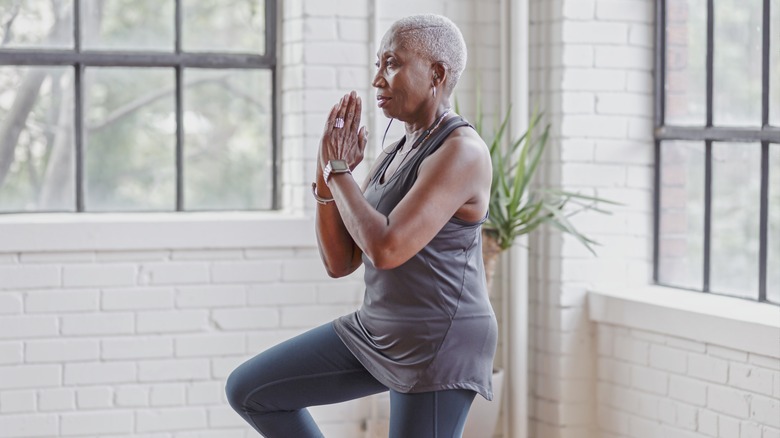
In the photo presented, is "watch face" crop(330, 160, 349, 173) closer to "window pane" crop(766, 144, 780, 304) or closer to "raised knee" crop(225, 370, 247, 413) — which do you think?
"raised knee" crop(225, 370, 247, 413)

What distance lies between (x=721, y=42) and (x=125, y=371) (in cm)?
259

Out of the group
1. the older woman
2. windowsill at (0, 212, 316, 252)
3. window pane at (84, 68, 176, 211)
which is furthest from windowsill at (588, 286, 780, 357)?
window pane at (84, 68, 176, 211)

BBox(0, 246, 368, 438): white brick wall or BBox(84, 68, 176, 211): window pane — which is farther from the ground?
BBox(84, 68, 176, 211): window pane

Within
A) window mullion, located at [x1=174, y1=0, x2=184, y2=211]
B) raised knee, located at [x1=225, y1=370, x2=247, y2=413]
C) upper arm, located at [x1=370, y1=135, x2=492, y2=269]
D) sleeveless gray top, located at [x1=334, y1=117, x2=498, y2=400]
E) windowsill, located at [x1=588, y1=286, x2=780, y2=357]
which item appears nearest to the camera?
upper arm, located at [x1=370, y1=135, x2=492, y2=269]

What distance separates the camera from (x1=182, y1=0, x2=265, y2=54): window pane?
4.59 meters

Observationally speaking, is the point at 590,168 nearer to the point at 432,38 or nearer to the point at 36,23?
the point at 432,38

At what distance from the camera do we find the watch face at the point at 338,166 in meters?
2.70

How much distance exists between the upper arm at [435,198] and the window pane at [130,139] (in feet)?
7.17

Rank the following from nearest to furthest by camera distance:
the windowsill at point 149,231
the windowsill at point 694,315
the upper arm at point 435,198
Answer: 1. the upper arm at point 435,198
2. the windowsill at point 694,315
3. the windowsill at point 149,231

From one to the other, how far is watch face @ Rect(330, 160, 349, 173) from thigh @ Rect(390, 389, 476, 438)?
0.56m

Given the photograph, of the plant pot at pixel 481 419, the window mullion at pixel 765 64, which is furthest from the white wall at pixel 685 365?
the window mullion at pixel 765 64

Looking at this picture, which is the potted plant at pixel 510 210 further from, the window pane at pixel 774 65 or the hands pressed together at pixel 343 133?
the hands pressed together at pixel 343 133

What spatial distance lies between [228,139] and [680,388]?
6.74ft

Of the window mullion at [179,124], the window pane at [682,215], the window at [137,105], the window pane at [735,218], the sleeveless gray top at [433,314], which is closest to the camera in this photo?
the sleeveless gray top at [433,314]
